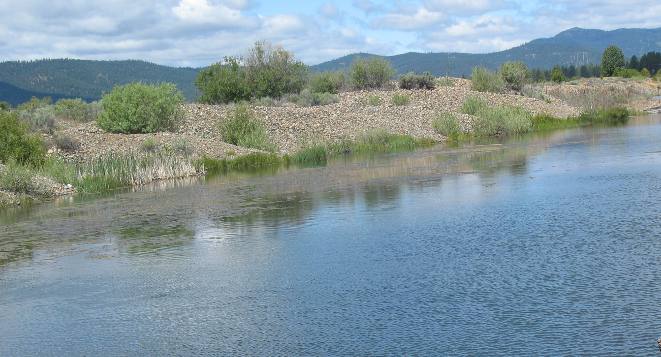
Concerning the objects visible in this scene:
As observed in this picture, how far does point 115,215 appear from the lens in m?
25.3

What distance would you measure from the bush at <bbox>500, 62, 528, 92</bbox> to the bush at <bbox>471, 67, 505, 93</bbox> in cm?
177

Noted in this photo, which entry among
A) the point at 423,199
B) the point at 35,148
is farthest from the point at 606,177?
the point at 35,148

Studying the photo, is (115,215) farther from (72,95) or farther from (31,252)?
(72,95)

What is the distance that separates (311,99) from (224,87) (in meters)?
6.99

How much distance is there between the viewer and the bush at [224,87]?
6309cm

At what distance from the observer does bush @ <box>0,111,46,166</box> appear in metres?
33.5

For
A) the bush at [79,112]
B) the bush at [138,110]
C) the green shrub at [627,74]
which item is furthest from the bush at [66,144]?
the green shrub at [627,74]

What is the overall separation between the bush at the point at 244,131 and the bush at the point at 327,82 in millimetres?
24121

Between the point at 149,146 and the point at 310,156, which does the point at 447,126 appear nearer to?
the point at 310,156

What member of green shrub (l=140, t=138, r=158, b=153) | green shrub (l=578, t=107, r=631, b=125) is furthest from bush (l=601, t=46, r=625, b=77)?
green shrub (l=140, t=138, r=158, b=153)

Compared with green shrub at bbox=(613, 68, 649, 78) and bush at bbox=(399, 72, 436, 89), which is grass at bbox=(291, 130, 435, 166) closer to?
bush at bbox=(399, 72, 436, 89)

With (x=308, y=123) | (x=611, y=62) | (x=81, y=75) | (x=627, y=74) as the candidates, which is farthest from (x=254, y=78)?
(x=81, y=75)

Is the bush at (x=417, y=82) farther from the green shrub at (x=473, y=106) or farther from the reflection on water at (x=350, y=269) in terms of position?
the reflection on water at (x=350, y=269)

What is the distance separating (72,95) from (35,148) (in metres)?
112
